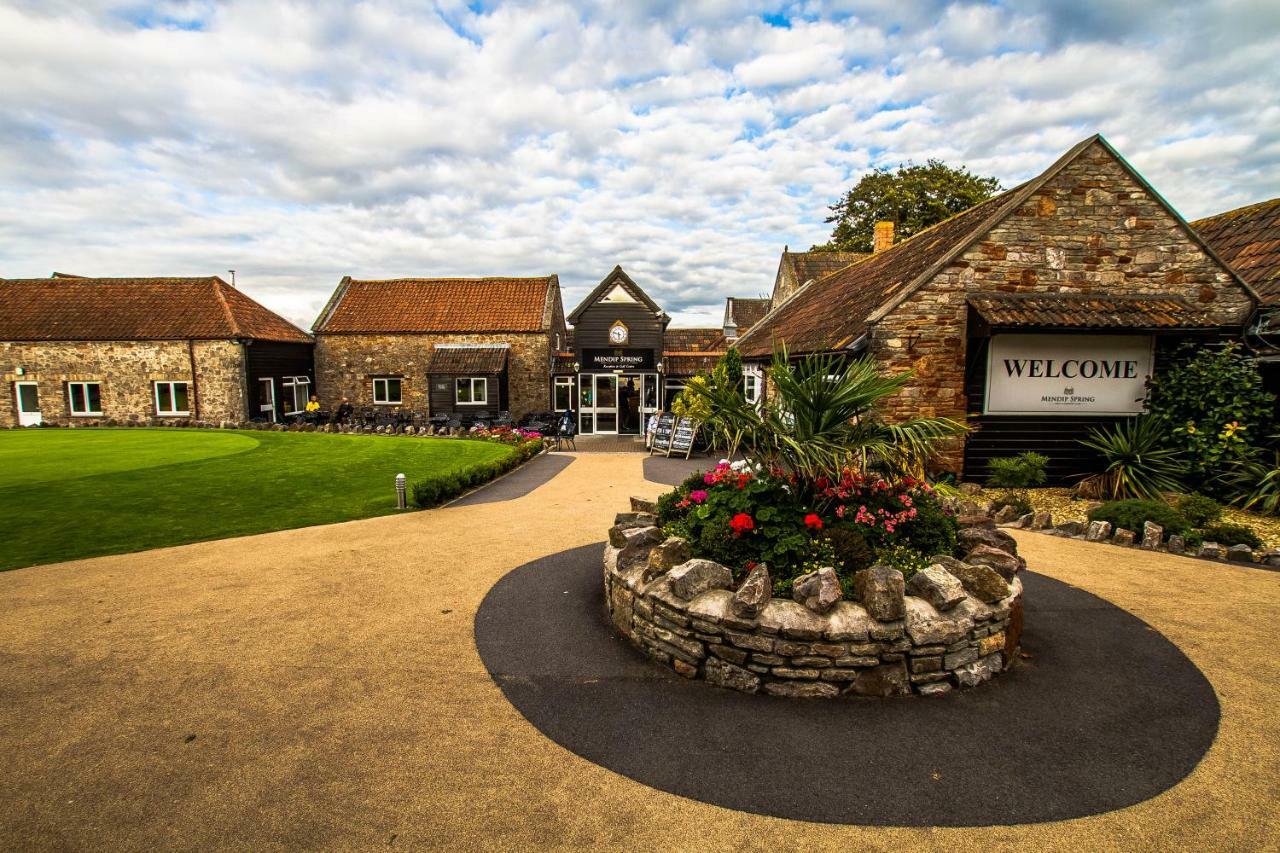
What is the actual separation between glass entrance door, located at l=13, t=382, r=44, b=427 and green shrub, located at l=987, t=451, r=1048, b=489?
35.6m

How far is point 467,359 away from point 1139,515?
2347 cm

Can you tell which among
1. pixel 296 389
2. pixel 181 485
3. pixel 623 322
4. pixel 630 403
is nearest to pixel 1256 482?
pixel 630 403

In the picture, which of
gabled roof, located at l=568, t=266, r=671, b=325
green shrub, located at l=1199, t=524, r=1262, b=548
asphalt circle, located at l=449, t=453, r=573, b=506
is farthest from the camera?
gabled roof, located at l=568, t=266, r=671, b=325

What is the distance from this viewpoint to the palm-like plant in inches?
215

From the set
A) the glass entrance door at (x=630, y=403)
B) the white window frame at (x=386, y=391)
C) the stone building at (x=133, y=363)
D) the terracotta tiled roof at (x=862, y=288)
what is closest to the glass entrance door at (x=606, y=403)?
the glass entrance door at (x=630, y=403)

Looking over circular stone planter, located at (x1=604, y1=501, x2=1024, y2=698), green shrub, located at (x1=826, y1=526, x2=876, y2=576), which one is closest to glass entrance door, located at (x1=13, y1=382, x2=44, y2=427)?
circular stone planter, located at (x1=604, y1=501, x2=1024, y2=698)

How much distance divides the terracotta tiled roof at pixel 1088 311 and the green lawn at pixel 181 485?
37.4ft

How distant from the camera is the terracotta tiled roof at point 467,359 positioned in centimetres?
2569

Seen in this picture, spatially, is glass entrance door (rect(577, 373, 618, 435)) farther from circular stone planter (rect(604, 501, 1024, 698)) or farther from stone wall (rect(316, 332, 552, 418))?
circular stone planter (rect(604, 501, 1024, 698))

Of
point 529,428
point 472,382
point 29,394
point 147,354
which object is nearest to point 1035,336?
point 529,428

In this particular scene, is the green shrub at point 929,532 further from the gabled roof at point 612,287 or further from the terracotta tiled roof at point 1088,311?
the gabled roof at point 612,287

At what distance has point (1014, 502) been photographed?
9.81 metres

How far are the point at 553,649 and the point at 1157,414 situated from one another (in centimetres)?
1144

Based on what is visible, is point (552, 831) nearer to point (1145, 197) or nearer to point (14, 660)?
point (14, 660)
